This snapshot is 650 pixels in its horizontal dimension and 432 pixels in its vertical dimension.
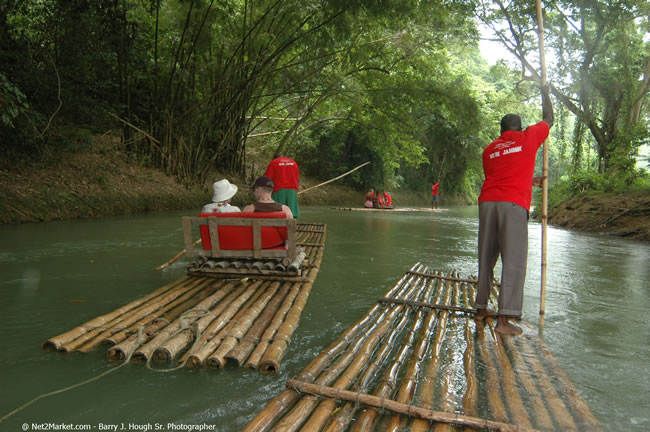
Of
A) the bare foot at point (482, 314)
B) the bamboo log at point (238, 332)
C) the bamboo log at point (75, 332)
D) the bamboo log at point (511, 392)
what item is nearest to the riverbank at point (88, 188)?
A: the bamboo log at point (75, 332)

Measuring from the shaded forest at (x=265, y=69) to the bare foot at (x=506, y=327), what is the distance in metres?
6.01

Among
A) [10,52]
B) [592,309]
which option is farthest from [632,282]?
[10,52]

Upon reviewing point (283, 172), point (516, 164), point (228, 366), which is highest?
point (283, 172)

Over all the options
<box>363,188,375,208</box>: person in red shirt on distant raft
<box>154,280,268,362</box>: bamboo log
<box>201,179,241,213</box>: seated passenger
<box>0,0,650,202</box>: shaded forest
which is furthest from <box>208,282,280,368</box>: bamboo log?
<box>363,188,375,208</box>: person in red shirt on distant raft

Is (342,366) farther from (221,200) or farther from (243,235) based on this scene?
(221,200)

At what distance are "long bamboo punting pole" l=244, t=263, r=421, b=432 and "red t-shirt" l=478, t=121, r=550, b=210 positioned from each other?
1216 millimetres

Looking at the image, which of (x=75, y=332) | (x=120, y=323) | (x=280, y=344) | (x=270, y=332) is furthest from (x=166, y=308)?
(x=280, y=344)

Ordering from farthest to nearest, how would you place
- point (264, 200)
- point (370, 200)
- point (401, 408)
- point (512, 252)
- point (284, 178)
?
point (370, 200), point (284, 178), point (264, 200), point (512, 252), point (401, 408)

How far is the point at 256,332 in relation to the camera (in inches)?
98.8

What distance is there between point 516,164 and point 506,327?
3.61 feet

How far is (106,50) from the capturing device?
9.42 meters

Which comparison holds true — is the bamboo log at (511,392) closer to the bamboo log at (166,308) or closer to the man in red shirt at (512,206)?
the man in red shirt at (512,206)

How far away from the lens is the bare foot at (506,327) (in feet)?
9.13

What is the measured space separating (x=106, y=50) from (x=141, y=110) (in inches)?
78.0
